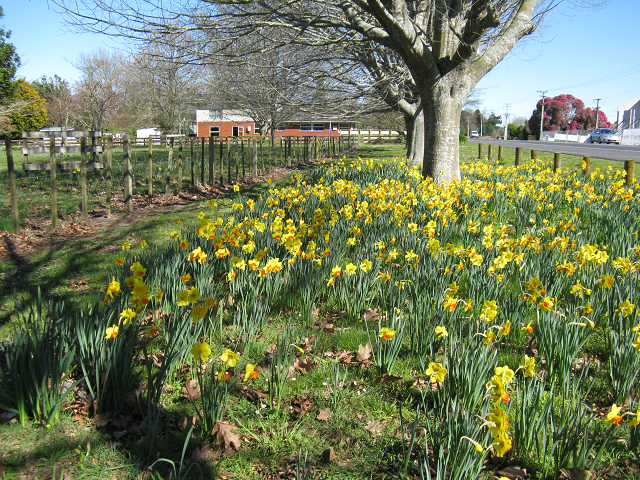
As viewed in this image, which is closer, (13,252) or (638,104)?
(13,252)

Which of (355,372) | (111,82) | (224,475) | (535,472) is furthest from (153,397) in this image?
(111,82)

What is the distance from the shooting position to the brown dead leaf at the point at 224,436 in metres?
2.11

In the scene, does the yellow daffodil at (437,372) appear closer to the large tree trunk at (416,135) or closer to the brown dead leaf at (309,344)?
the brown dead leaf at (309,344)

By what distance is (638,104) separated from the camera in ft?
209

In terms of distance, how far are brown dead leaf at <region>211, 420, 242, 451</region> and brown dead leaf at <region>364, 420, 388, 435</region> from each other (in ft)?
2.07

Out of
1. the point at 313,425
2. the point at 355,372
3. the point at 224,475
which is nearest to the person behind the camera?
the point at 224,475

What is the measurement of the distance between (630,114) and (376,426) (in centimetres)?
7847

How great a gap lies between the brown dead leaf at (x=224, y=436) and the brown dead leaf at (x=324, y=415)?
43 centimetres

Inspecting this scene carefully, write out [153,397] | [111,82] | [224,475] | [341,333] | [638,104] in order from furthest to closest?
[638,104]
[111,82]
[341,333]
[153,397]
[224,475]

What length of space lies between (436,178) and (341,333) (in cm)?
610

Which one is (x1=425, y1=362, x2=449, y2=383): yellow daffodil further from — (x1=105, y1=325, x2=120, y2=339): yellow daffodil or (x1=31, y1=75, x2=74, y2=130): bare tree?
(x1=31, y1=75, x2=74, y2=130): bare tree

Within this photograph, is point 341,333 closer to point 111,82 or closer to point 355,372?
point 355,372

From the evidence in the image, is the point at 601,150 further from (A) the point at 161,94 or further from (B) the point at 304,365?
(A) the point at 161,94

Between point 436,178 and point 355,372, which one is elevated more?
point 436,178
